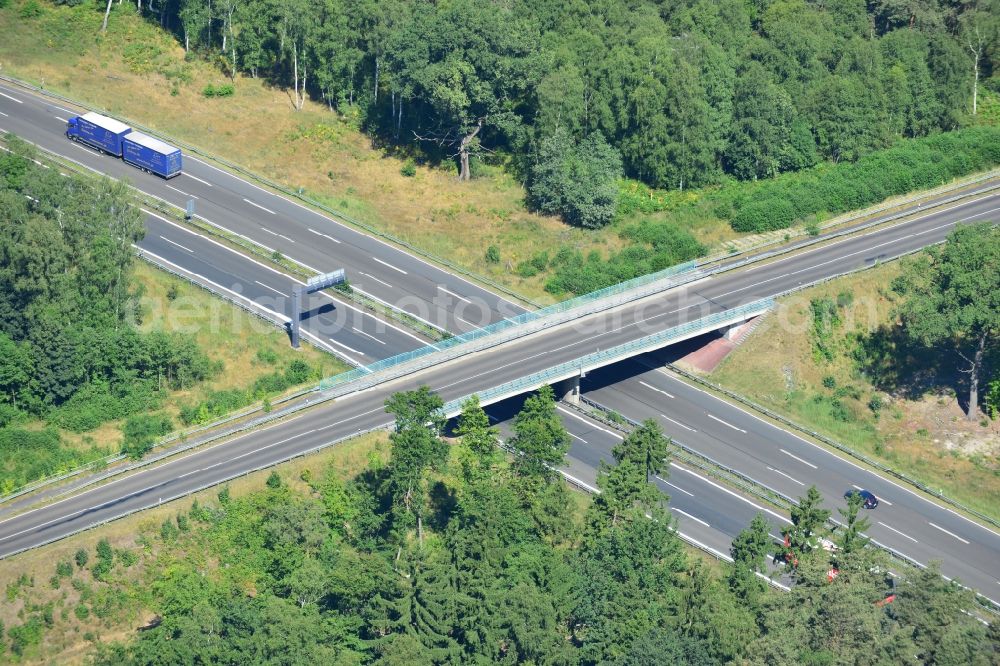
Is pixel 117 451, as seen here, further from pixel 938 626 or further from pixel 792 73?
pixel 792 73

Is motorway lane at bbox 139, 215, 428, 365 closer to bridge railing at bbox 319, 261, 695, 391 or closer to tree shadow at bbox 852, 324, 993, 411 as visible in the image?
bridge railing at bbox 319, 261, 695, 391

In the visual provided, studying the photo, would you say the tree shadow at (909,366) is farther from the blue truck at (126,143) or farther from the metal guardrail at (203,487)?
the blue truck at (126,143)

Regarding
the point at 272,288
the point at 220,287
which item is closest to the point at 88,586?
the point at 220,287

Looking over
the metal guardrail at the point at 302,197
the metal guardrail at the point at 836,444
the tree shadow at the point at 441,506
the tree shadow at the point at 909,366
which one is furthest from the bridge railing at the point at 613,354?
the metal guardrail at the point at 302,197

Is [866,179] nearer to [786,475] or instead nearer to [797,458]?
[797,458]

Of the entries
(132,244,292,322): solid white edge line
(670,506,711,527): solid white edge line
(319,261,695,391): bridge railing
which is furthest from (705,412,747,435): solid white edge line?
(132,244,292,322): solid white edge line

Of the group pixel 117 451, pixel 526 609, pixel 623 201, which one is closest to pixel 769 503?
pixel 526 609
